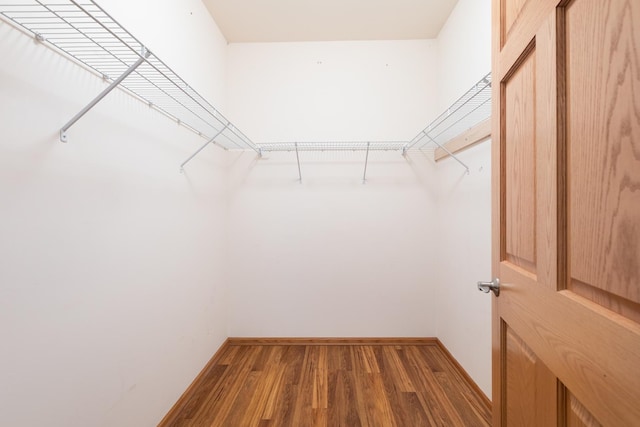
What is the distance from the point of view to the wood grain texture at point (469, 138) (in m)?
1.61

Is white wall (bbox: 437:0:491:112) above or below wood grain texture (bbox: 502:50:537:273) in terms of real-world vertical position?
above

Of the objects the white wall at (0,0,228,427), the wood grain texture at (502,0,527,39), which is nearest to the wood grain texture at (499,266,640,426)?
the wood grain texture at (502,0,527,39)

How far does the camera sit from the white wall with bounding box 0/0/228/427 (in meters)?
0.82

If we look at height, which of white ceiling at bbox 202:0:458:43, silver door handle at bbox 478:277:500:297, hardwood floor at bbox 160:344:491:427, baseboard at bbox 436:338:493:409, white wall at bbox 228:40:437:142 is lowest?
hardwood floor at bbox 160:344:491:427

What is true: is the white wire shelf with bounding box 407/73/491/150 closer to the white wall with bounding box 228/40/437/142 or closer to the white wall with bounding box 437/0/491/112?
the white wall with bounding box 437/0/491/112

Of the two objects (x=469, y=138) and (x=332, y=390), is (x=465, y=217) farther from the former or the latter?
(x=332, y=390)

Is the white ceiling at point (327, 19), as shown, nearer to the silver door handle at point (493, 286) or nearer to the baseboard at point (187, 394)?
the silver door handle at point (493, 286)

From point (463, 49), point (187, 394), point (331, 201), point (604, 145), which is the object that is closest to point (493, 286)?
point (604, 145)

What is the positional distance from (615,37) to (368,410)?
1865 mm

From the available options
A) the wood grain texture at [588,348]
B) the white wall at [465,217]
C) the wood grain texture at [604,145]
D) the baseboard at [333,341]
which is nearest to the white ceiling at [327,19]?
the white wall at [465,217]

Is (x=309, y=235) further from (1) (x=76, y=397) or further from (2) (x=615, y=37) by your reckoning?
(2) (x=615, y=37)

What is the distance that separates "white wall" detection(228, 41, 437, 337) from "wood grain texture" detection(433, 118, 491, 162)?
13.3 inches

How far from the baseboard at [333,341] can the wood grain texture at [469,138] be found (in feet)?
5.16

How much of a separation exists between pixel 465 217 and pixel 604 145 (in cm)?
154
